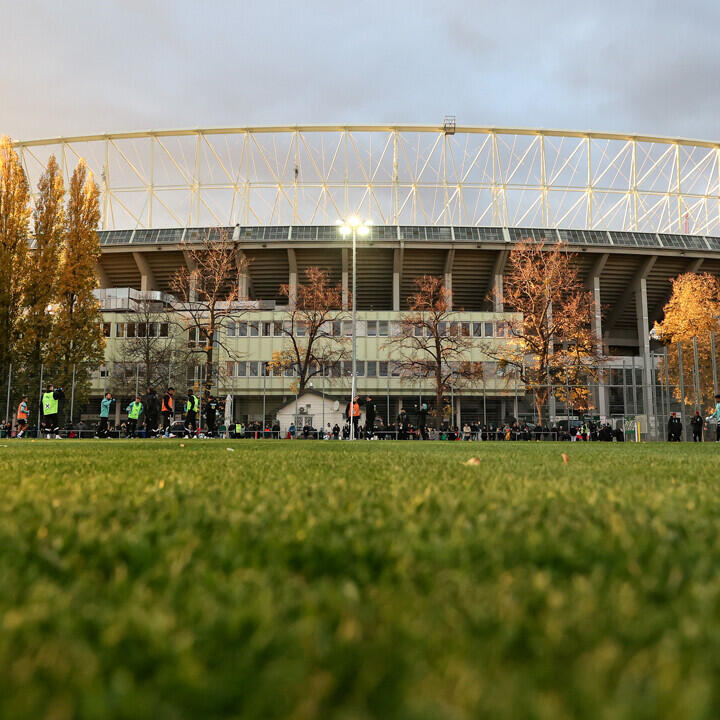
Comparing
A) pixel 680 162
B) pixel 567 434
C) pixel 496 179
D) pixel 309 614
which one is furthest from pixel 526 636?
pixel 680 162

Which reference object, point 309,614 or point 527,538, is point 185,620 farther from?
point 527,538

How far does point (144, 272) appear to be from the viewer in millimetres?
57750

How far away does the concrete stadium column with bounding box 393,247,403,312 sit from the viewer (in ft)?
181

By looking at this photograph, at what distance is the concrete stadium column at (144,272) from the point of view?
187 feet

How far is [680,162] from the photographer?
2603 inches

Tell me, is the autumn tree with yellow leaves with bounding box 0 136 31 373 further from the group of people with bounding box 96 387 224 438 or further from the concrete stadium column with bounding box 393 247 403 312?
the concrete stadium column with bounding box 393 247 403 312

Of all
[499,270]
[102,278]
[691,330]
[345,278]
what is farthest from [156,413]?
[102,278]

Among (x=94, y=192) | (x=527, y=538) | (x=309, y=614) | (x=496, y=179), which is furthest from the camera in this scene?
(x=496, y=179)

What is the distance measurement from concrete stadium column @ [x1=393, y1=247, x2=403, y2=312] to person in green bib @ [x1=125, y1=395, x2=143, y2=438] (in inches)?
1082

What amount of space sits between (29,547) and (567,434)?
30734 millimetres

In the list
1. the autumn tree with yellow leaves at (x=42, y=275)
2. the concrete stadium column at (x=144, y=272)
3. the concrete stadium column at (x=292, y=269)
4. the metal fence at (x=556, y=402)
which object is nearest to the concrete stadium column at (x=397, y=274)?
the concrete stadium column at (x=292, y=269)

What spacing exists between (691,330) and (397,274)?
929 inches

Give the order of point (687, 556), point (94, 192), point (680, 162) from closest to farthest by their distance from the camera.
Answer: point (687, 556), point (94, 192), point (680, 162)

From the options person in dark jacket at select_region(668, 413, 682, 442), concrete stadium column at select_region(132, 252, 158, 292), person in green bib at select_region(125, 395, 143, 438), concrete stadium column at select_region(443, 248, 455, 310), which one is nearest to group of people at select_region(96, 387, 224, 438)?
person in green bib at select_region(125, 395, 143, 438)
